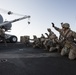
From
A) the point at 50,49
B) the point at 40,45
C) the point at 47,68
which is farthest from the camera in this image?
the point at 40,45

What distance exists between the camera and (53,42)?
13086 mm

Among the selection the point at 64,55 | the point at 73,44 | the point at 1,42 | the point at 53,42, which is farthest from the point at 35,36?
the point at 73,44

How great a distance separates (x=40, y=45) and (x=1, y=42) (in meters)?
4.78

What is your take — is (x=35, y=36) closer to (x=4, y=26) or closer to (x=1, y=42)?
(x=1, y=42)

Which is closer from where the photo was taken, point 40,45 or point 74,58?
point 74,58

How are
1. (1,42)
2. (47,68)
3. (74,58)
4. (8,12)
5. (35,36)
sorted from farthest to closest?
(8,12)
(1,42)
(35,36)
(74,58)
(47,68)

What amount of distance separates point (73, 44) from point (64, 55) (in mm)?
1250

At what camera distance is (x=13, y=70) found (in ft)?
21.3

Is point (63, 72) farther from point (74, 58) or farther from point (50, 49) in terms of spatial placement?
point (50, 49)

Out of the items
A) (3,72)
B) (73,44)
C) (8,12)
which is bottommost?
(3,72)

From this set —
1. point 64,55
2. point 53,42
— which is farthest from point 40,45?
point 64,55

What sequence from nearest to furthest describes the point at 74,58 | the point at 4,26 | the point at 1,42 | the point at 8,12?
the point at 74,58 → the point at 1,42 → the point at 4,26 → the point at 8,12

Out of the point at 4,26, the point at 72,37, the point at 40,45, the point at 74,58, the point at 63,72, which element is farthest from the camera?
the point at 4,26

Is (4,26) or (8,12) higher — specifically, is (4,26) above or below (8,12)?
below
